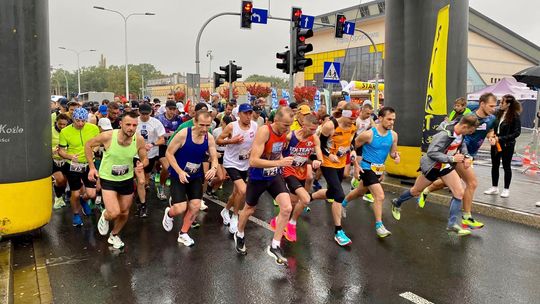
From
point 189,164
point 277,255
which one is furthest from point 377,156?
point 189,164

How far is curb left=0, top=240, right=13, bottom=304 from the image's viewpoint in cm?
386

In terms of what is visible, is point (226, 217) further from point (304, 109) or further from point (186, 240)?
point (304, 109)

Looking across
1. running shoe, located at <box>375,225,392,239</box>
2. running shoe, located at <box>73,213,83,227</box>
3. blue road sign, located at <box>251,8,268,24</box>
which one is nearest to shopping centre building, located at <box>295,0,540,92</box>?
blue road sign, located at <box>251,8,268,24</box>

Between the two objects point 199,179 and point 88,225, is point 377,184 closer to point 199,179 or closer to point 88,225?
point 199,179

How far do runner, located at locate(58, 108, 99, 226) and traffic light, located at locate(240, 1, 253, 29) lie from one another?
917cm

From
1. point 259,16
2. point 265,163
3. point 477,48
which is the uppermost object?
point 477,48

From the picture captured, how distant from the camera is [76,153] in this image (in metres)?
6.43

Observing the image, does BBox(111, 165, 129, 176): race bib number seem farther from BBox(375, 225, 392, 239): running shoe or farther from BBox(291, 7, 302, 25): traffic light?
BBox(291, 7, 302, 25): traffic light

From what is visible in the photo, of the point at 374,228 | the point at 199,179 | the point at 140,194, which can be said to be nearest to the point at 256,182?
the point at 199,179

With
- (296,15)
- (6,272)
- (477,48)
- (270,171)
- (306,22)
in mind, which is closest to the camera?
(6,272)

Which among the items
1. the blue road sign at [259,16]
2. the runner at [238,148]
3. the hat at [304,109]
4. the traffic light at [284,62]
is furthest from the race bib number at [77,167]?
the blue road sign at [259,16]

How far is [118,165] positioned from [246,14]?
1049 centimetres

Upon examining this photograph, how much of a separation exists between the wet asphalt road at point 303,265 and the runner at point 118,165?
2.01 ft

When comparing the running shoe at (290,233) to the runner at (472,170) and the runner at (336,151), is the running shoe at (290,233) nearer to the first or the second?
the runner at (336,151)
